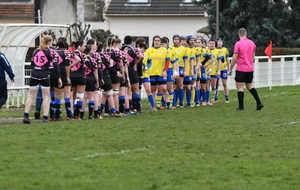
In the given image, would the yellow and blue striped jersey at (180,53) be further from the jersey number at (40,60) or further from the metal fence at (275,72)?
the metal fence at (275,72)

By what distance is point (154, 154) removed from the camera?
10.1 m

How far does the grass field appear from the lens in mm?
8102

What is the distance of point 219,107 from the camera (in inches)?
771

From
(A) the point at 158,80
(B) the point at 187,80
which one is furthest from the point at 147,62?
(B) the point at 187,80

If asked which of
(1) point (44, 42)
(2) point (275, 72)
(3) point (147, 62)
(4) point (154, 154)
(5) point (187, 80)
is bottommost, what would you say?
(4) point (154, 154)

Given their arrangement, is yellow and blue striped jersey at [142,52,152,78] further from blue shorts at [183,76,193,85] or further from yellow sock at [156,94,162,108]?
blue shorts at [183,76,193,85]

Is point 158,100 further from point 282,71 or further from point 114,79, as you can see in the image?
point 282,71

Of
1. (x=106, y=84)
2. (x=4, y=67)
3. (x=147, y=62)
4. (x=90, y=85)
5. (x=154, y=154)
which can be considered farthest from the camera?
(x=147, y=62)

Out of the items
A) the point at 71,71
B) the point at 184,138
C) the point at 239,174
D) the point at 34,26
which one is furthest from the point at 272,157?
the point at 34,26

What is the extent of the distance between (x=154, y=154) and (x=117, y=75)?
253 inches

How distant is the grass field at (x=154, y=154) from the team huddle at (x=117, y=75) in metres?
0.85

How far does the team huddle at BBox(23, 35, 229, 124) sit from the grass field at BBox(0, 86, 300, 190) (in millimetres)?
853

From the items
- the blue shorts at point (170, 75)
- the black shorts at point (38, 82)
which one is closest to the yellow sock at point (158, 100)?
the blue shorts at point (170, 75)

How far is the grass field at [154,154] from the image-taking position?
8.10 metres
